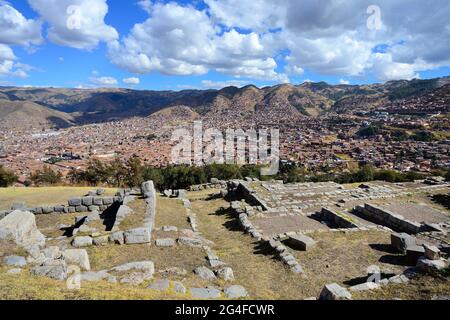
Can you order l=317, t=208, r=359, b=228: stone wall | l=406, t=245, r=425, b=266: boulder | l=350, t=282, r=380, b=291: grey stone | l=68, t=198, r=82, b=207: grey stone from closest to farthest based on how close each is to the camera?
1. l=350, t=282, r=380, b=291: grey stone
2. l=406, t=245, r=425, b=266: boulder
3. l=317, t=208, r=359, b=228: stone wall
4. l=68, t=198, r=82, b=207: grey stone

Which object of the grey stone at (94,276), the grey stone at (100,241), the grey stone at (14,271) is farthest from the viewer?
the grey stone at (100,241)

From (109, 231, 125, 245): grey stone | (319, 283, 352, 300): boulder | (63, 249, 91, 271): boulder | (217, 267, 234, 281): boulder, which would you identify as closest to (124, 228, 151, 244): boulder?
(109, 231, 125, 245): grey stone

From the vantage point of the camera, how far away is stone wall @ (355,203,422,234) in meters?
14.9

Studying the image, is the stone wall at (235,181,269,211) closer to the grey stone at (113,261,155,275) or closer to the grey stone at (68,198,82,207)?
the grey stone at (113,261,155,275)

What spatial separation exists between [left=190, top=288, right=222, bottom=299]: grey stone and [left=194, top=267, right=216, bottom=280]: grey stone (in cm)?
108

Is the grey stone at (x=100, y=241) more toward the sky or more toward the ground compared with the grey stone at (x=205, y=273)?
more toward the sky

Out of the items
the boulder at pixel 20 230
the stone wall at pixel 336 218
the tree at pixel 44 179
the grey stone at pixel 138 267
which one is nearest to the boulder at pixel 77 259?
the grey stone at pixel 138 267

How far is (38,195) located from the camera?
22.8 meters

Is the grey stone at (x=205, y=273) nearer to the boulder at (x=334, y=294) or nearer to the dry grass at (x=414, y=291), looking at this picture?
the boulder at (x=334, y=294)

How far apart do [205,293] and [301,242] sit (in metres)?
5.22

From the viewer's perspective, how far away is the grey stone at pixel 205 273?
931 centimetres

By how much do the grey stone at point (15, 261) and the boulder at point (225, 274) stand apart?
5475mm

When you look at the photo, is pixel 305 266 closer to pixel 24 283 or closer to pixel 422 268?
pixel 422 268
